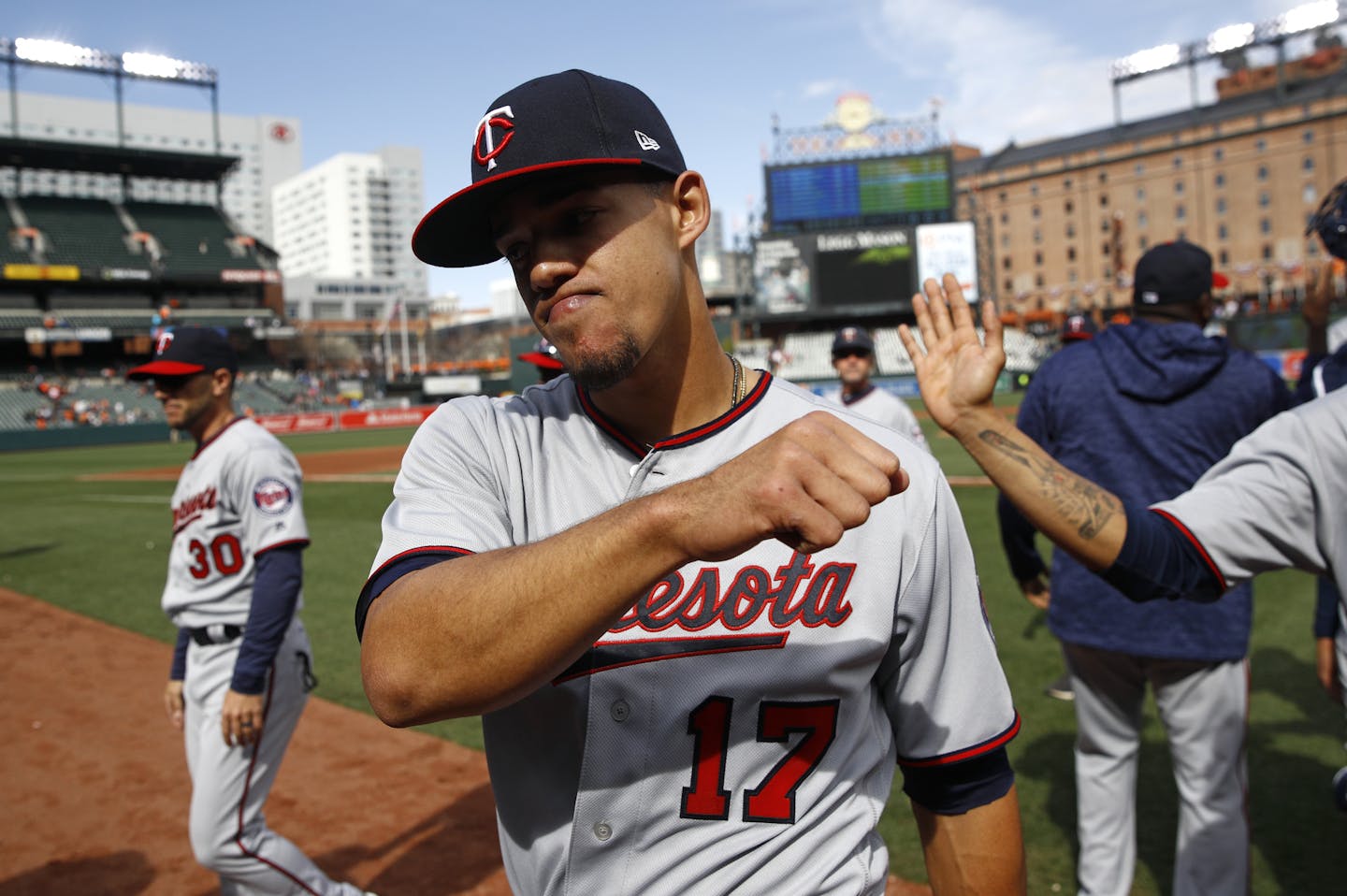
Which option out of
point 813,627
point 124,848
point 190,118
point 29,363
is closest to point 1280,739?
point 813,627

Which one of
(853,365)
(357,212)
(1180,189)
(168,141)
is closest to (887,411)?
(853,365)

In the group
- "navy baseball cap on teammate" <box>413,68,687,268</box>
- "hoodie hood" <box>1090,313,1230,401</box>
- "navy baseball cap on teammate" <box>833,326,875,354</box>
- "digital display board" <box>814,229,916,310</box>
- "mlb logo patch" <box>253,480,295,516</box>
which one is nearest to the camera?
"navy baseball cap on teammate" <box>413,68,687,268</box>

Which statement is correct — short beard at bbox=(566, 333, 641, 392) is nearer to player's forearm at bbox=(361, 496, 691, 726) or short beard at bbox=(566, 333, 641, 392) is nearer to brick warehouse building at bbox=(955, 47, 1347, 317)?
player's forearm at bbox=(361, 496, 691, 726)

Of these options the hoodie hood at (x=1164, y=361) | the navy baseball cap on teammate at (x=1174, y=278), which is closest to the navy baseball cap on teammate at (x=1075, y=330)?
the navy baseball cap on teammate at (x=1174, y=278)

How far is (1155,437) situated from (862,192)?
46414 mm

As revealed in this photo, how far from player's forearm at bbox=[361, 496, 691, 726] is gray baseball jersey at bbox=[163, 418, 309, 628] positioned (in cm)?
259

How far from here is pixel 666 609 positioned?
1.51 metres

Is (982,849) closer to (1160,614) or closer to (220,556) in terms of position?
(1160,614)

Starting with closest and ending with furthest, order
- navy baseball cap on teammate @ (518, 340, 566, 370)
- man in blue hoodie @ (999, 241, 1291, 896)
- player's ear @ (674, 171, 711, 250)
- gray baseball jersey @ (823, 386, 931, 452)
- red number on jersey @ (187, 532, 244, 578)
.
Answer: player's ear @ (674, 171, 711, 250) < man in blue hoodie @ (999, 241, 1291, 896) < red number on jersey @ (187, 532, 244, 578) < navy baseball cap on teammate @ (518, 340, 566, 370) < gray baseball jersey @ (823, 386, 931, 452)

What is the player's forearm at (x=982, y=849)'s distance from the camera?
5.44 ft

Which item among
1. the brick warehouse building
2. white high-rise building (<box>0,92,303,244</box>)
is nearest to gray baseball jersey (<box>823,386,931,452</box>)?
the brick warehouse building

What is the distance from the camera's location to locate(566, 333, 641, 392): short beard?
1.48 metres

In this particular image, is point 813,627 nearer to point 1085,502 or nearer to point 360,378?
point 1085,502

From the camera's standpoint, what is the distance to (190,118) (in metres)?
104
